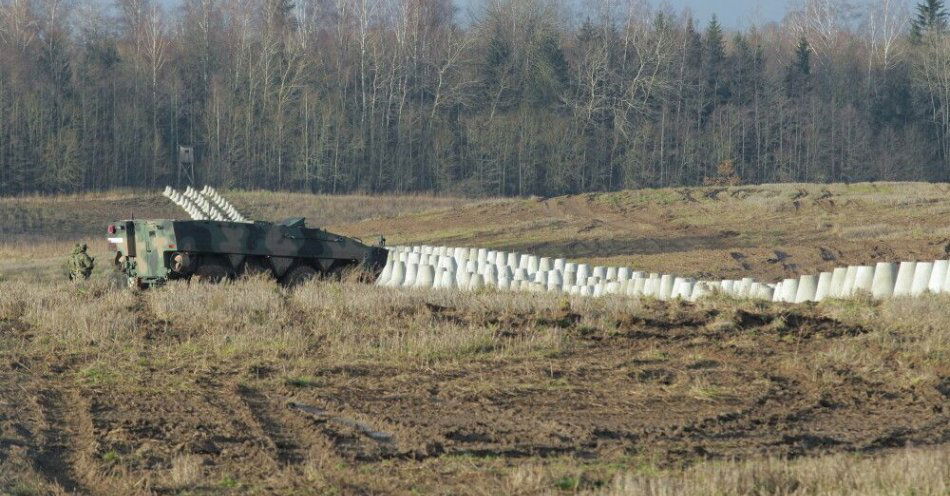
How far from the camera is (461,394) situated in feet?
38.2

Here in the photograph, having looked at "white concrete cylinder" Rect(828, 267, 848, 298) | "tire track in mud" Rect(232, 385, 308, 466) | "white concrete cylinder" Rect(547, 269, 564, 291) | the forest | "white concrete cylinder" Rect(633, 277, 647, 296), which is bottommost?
"tire track in mud" Rect(232, 385, 308, 466)

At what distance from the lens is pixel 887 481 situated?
7742 millimetres

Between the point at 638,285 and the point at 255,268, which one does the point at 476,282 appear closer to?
the point at 638,285

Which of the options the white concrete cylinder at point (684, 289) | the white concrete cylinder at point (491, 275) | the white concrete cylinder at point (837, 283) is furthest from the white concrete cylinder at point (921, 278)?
the white concrete cylinder at point (491, 275)

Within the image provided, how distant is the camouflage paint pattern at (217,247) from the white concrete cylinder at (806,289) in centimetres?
918

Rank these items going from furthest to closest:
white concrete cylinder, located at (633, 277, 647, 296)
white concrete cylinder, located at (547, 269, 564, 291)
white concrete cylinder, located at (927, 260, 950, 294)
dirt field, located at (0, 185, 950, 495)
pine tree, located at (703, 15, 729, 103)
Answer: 1. pine tree, located at (703, 15, 729, 103)
2. white concrete cylinder, located at (547, 269, 564, 291)
3. white concrete cylinder, located at (633, 277, 647, 296)
4. white concrete cylinder, located at (927, 260, 950, 294)
5. dirt field, located at (0, 185, 950, 495)

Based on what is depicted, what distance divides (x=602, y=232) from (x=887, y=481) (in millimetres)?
30523

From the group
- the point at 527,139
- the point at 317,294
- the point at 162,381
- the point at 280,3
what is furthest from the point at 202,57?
the point at 162,381

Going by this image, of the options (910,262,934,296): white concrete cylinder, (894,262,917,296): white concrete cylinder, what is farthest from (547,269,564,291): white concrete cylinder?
(910,262,934,296): white concrete cylinder

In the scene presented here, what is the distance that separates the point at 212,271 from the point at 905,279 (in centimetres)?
1188

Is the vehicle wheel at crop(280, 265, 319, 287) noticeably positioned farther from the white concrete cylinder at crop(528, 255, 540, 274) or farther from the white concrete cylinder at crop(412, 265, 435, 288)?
the white concrete cylinder at crop(528, 255, 540, 274)

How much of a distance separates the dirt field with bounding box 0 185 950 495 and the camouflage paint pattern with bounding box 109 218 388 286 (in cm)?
312

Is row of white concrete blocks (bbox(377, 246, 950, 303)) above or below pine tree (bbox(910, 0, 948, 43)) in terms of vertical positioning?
below

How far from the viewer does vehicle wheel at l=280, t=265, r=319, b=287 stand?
24.3m
